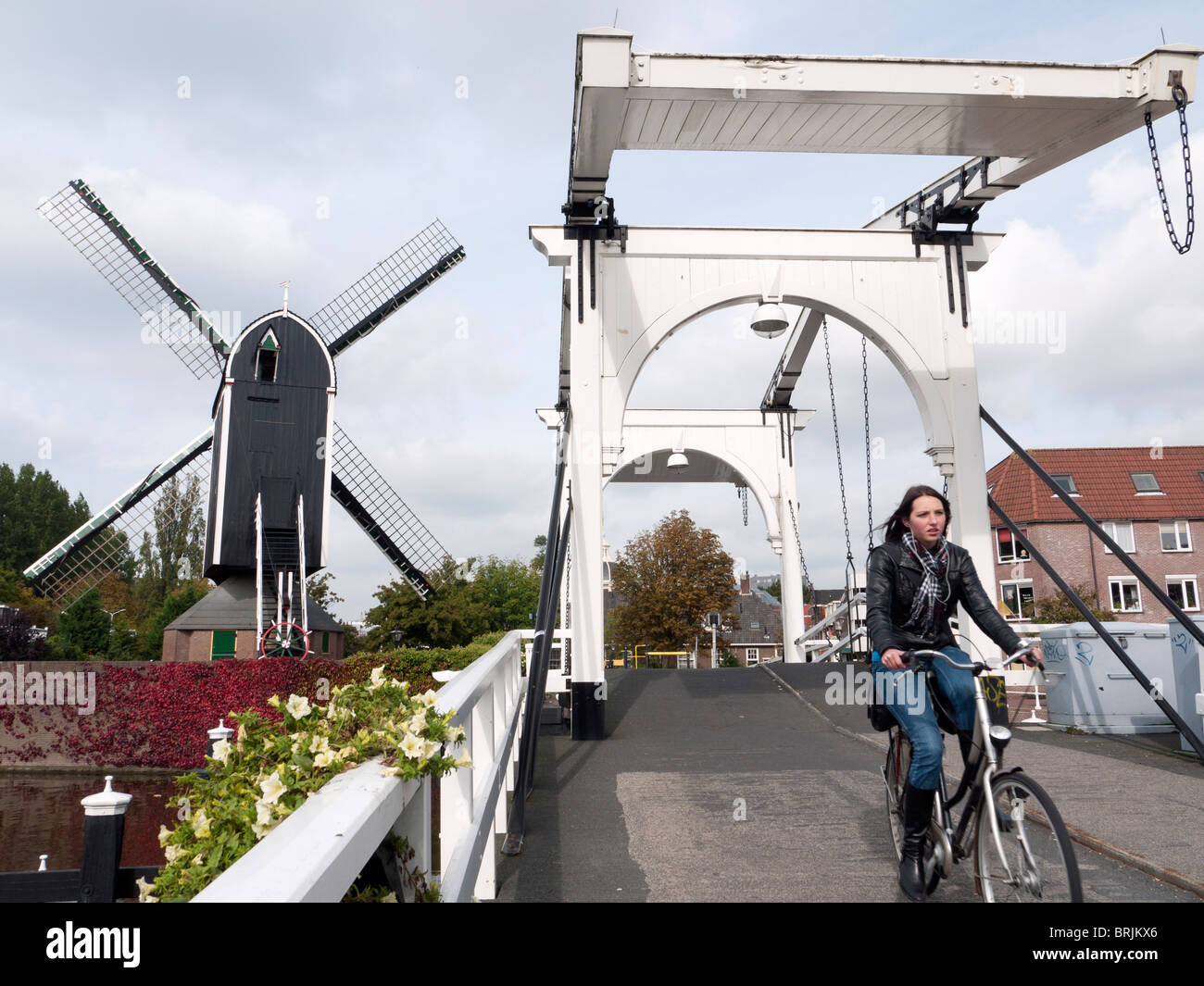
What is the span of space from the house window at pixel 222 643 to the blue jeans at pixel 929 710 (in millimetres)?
22350

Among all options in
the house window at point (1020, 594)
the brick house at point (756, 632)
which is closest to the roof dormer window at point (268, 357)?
the house window at point (1020, 594)

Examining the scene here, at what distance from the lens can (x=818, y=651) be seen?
16141 millimetres

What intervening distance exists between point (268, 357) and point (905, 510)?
67.6ft

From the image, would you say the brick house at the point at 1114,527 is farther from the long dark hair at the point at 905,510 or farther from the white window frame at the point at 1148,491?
the long dark hair at the point at 905,510

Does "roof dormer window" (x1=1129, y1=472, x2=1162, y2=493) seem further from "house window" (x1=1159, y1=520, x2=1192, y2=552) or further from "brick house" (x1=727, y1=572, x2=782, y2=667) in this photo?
"brick house" (x1=727, y1=572, x2=782, y2=667)

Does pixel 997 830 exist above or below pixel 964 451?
below

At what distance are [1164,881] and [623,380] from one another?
6.01 m

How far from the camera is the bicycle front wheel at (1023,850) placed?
2.69 m

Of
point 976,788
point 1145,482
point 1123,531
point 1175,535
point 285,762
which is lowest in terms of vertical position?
point 976,788

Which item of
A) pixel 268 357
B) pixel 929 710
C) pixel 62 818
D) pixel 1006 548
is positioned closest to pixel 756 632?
pixel 1006 548

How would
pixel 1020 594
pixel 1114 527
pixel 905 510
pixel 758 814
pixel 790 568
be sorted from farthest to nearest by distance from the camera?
pixel 1114 527
pixel 1020 594
pixel 790 568
pixel 758 814
pixel 905 510

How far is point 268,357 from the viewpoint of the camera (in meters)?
21.6

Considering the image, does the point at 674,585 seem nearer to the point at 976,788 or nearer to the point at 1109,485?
the point at 1109,485
